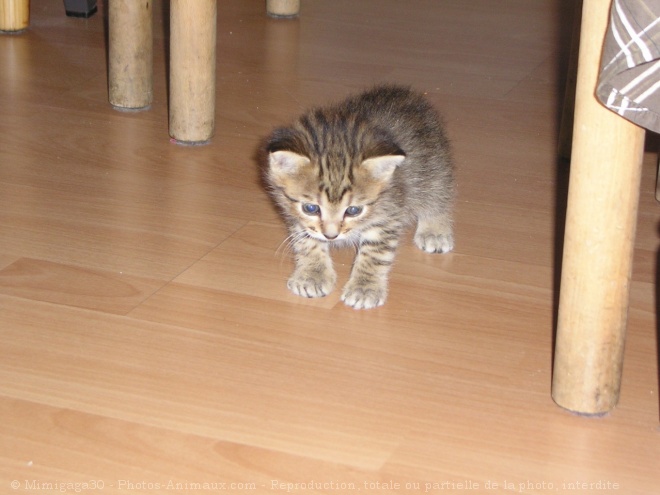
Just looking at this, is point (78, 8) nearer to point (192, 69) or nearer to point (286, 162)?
point (192, 69)

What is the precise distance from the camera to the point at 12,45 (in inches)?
122

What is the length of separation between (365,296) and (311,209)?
0.19 meters

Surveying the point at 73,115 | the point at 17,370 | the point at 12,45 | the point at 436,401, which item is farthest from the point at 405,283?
the point at 12,45

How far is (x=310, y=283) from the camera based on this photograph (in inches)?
71.4

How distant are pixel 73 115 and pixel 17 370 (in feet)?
3.94

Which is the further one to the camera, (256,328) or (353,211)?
(353,211)

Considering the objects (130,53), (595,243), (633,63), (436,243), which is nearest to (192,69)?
(130,53)

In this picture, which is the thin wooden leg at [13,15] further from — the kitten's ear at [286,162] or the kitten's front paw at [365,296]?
the kitten's front paw at [365,296]

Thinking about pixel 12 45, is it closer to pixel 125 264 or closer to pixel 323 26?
pixel 323 26

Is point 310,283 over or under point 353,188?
under

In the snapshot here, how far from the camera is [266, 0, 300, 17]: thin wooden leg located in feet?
11.5

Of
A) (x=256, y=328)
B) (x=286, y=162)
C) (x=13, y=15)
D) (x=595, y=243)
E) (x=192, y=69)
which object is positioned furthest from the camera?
(x=13, y=15)

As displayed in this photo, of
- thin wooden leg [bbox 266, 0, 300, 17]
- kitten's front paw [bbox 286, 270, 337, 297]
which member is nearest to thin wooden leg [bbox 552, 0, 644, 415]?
kitten's front paw [bbox 286, 270, 337, 297]

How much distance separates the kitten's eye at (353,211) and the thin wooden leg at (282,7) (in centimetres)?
187
